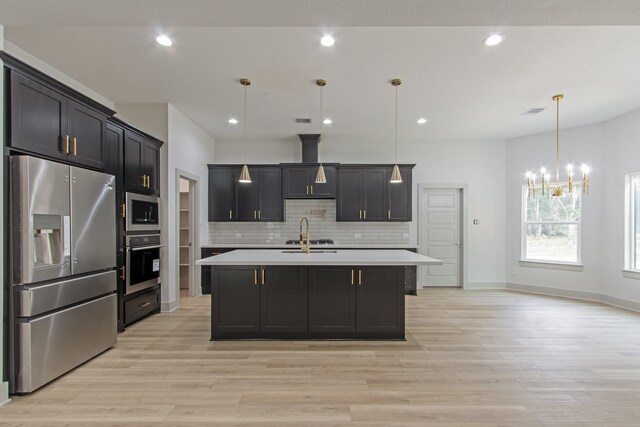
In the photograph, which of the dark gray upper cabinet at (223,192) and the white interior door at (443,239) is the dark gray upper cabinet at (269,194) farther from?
the white interior door at (443,239)

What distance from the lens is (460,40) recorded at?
296 cm

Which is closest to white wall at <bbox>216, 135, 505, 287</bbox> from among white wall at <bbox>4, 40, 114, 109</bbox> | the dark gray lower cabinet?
white wall at <bbox>4, 40, 114, 109</bbox>

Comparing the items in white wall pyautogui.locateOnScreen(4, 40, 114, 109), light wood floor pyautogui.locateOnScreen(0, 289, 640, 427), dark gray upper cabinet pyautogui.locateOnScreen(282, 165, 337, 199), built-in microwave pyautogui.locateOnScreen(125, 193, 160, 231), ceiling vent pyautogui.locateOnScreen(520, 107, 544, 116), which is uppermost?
white wall pyautogui.locateOnScreen(4, 40, 114, 109)

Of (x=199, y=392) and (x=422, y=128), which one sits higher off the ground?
(x=422, y=128)

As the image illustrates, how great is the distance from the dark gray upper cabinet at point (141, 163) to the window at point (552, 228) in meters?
6.41

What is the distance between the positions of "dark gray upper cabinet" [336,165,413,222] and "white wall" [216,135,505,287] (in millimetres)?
438

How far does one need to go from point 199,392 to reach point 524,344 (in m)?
3.23

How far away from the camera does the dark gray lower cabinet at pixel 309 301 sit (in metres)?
3.46

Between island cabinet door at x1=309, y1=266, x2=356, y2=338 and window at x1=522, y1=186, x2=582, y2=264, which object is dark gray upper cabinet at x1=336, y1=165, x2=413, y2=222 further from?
island cabinet door at x1=309, y1=266, x2=356, y2=338

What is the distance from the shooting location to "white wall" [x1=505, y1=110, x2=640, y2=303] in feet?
16.3

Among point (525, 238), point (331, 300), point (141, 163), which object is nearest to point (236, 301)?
point (331, 300)

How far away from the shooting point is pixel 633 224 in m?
4.94

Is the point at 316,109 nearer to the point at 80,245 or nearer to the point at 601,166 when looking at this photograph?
the point at 80,245

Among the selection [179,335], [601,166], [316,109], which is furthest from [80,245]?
[601,166]
